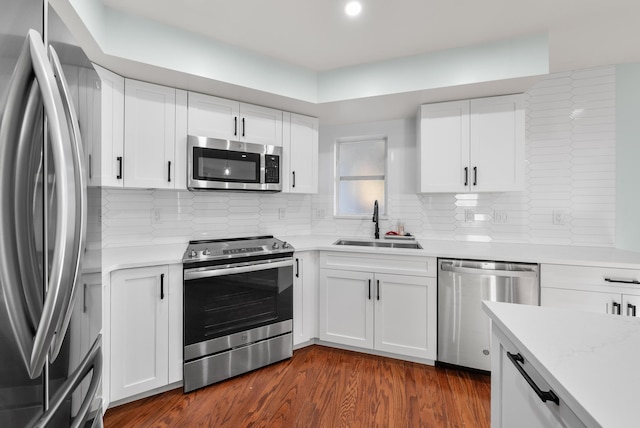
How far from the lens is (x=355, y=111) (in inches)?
115

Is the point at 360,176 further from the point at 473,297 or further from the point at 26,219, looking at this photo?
the point at 26,219

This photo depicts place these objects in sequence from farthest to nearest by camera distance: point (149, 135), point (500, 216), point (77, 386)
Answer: point (500, 216), point (149, 135), point (77, 386)

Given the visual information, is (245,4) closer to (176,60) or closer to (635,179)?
(176,60)

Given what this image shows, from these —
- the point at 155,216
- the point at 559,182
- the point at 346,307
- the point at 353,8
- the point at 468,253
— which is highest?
the point at 353,8

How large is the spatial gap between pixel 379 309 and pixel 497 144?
173 cm

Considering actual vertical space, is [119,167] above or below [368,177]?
below

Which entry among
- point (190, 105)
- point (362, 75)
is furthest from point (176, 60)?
point (362, 75)

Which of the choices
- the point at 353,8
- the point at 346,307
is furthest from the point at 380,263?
the point at 353,8

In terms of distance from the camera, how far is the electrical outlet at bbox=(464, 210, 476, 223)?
2893 mm

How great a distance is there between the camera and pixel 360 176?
3.42 meters

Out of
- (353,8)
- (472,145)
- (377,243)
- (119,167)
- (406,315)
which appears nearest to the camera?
(353,8)

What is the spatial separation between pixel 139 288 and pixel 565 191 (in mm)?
3525

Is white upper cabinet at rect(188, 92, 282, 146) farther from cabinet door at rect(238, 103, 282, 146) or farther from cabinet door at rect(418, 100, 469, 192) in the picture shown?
cabinet door at rect(418, 100, 469, 192)

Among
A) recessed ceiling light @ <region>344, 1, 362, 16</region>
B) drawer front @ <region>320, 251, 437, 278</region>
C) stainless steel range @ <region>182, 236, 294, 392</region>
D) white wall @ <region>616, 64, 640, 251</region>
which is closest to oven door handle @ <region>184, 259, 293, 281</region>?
stainless steel range @ <region>182, 236, 294, 392</region>
